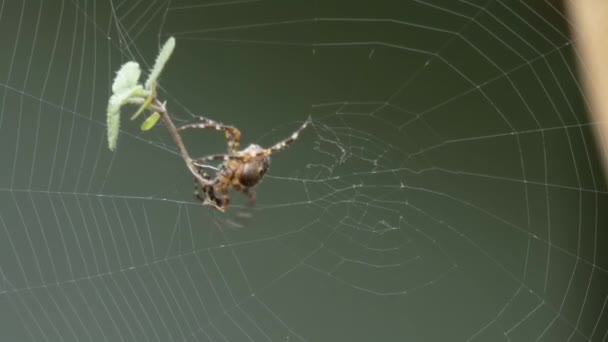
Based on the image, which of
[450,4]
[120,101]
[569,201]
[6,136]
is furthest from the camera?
[569,201]

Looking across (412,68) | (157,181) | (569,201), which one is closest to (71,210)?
(157,181)

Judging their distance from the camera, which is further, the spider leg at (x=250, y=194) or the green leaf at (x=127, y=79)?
the spider leg at (x=250, y=194)

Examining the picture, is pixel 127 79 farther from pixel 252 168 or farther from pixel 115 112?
pixel 252 168

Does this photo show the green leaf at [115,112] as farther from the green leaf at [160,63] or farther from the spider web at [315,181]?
the spider web at [315,181]

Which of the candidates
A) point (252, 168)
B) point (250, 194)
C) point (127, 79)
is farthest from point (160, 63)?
point (250, 194)

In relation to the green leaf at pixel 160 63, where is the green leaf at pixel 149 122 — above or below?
below

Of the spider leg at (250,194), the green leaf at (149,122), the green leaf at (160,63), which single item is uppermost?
the green leaf at (160,63)

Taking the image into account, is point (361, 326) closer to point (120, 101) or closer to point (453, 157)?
point (453, 157)

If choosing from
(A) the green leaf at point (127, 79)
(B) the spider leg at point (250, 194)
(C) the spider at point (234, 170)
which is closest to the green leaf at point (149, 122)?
(A) the green leaf at point (127, 79)

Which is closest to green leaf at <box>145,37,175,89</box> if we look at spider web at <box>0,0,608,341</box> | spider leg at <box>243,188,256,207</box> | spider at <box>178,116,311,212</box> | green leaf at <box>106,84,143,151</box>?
green leaf at <box>106,84,143,151</box>
